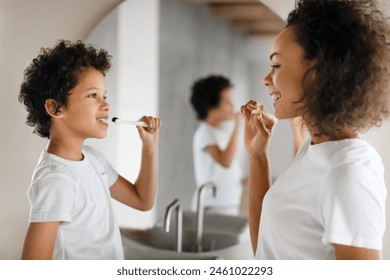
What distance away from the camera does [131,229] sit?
110 centimetres

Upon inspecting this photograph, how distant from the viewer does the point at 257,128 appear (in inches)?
33.7

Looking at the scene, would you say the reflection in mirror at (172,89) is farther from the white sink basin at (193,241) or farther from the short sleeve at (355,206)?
the short sleeve at (355,206)

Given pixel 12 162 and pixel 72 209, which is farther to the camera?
pixel 12 162

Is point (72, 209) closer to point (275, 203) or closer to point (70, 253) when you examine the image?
point (70, 253)

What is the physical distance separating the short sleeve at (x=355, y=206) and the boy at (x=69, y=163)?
0.42 metres

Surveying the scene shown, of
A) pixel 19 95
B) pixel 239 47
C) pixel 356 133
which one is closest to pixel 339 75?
pixel 356 133

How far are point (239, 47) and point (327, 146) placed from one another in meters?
0.41

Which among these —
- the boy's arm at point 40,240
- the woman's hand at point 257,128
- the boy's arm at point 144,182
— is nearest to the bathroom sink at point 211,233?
the boy's arm at point 144,182

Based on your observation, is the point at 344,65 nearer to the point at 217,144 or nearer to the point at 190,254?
the point at 217,144

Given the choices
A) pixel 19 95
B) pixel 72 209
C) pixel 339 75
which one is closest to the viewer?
pixel 339 75

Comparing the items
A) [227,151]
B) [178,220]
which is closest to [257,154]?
[227,151]

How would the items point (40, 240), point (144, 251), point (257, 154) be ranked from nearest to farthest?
point (40, 240) → point (257, 154) → point (144, 251)

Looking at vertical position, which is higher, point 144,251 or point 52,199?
point 52,199

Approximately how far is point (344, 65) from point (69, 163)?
490 mm
